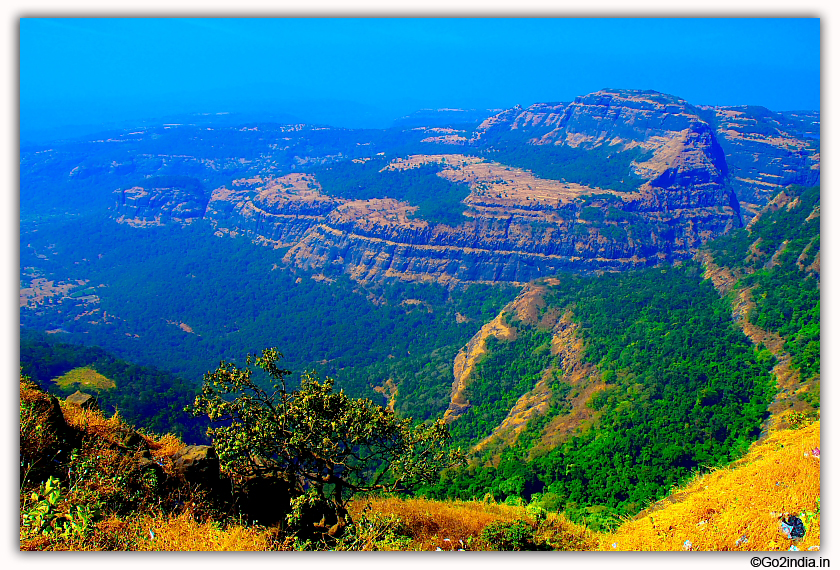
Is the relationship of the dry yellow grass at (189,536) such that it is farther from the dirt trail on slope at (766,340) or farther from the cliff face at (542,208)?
the cliff face at (542,208)

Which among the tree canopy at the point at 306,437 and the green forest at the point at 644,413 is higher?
the tree canopy at the point at 306,437

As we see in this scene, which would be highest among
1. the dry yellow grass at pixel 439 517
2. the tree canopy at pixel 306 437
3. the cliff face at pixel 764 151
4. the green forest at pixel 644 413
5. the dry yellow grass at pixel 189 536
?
the cliff face at pixel 764 151

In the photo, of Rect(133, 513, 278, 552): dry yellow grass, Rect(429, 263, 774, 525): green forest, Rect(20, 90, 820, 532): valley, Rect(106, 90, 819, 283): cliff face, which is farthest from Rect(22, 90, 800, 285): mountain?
Rect(133, 513, 278, 552): dry yellow grass

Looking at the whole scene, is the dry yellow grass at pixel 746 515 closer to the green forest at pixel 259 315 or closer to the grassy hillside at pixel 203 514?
the grassy hillside at pixel 203 514

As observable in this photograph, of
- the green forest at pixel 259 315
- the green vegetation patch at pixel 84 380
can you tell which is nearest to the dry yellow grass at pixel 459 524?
the green vegetation patch at pixel 84 380

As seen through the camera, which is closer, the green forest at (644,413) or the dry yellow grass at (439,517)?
the dry yellow grass at (439,517)

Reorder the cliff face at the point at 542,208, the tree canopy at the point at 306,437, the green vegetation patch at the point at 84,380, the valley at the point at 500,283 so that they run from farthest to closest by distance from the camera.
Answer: the cliff face at the point at 542,208, the green vegetation patch at the point at 84,380, the valley at the point at 500,283, the tree canopy at the point at 306,437

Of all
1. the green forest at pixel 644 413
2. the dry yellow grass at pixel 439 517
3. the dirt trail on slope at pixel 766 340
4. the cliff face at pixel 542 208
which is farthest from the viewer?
the cliff face at pixel 542 208
